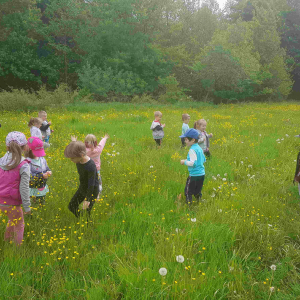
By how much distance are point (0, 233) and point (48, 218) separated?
0.64 metres

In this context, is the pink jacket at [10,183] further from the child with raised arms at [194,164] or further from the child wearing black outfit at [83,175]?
the child with raised arms at [194,164]

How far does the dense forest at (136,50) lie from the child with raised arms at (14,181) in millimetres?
22114

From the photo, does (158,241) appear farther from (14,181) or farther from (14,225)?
(14,181)

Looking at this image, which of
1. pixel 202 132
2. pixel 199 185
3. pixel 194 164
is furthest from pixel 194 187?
pixel 202 132

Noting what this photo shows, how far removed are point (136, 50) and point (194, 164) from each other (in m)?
26.9

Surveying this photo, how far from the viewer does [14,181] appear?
115 inches

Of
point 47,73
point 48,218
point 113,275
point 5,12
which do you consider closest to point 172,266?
point 113,275

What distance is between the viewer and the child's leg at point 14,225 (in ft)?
9.79

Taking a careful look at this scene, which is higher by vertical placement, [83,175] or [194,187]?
[83,175]

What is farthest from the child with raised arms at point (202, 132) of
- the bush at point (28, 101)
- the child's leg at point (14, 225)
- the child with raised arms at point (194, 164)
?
the bush at point (28, 101)

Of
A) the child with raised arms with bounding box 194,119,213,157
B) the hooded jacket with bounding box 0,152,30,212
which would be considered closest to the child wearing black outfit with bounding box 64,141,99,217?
the hooded jacket with bounding box 0,152,30,212

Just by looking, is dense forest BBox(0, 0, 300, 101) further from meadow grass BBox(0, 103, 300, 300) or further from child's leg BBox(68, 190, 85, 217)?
child's leg BBox(68, 190, 85, 217)

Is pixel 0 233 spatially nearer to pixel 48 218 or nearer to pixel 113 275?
pixel 48 218

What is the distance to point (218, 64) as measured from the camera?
23766 mm
